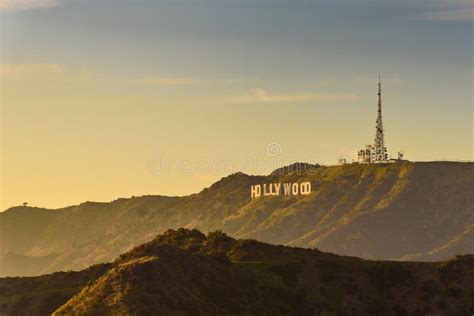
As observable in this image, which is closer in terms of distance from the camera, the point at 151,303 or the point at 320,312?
the point at 151,303

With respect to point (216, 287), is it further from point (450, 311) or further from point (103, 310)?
point (450, 311)

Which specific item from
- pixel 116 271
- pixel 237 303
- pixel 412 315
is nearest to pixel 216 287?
pixel 237 303

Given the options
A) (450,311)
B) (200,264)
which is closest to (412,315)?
(450,311)

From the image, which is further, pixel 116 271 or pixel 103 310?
pixel 116 271

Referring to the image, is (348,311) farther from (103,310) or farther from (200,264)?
(103,310)

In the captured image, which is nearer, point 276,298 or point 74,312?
point 74,312

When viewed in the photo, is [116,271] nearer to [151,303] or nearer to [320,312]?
[151,303]

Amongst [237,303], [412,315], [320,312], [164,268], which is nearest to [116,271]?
[164,268]
